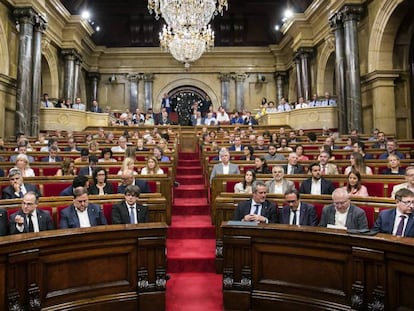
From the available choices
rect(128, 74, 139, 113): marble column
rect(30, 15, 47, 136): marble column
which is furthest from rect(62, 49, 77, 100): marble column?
rect(128, 74, 139, 113): marble column

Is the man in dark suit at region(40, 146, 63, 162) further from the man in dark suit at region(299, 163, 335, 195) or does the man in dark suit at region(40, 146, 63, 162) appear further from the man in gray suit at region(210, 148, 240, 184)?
the man in dark suit at region(299, 163, 335, 195)

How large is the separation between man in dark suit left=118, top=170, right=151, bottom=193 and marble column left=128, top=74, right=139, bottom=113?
50.8 feet

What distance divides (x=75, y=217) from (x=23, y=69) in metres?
9.49

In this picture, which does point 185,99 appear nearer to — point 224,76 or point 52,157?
point 224,76

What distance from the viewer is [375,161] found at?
6473 millimetres

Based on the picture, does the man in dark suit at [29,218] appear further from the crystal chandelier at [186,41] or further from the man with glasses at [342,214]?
the crystal chandelier at [186,41]

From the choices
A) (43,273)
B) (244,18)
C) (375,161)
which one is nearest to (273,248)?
(43,273)

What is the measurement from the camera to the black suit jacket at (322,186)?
16.9ft

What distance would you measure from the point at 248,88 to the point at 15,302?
18.8 meters

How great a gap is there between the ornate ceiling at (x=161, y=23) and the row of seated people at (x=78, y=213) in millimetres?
17532

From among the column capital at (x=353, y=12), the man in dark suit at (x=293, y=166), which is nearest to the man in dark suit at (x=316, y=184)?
the man in dark suit at (x=293, y=166)

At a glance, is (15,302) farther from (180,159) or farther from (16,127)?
(16,127)

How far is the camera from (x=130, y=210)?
4.14 metres

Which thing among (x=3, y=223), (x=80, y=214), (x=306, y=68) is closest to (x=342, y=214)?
(x=80, y=214)
